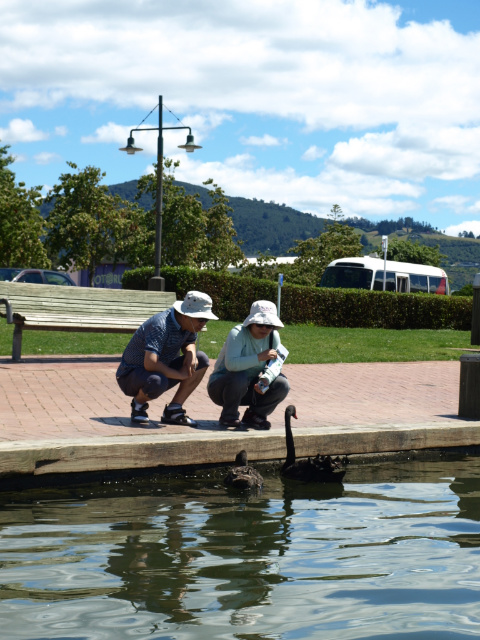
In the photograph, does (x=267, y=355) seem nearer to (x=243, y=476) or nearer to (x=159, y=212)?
(x=243, y=476)

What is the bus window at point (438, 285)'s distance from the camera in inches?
1606

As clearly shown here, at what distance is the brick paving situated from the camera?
7020 mm

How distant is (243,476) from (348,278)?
99.4 ft

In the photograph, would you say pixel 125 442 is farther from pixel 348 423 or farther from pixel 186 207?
pixel 186 207

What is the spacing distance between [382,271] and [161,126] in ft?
50.0

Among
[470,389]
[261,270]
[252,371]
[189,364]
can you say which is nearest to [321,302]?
[470,389]

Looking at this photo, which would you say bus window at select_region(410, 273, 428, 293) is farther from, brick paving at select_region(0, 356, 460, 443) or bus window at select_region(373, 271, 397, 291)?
brick paving at select_region(0, 356, 460, 443)

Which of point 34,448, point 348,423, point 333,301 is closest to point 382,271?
point 333,301

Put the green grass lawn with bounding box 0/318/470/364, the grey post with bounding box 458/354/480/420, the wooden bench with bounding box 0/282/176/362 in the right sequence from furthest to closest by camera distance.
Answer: the green grass lawn with bounding box 0/318/470/364 < the wooden bench with bounding box 0/282/176/362 < the grey post with bounding box 458/354/480/420

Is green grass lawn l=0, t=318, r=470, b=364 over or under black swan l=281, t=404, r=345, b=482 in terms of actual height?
over

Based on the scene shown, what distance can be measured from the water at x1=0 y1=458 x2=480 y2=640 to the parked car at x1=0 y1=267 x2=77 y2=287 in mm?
19333

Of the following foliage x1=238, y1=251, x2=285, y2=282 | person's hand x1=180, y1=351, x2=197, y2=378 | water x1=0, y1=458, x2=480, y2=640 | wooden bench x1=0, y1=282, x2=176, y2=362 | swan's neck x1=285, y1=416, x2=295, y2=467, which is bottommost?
water x1=0, y1=458, x2=480, y2=640

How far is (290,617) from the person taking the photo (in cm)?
365

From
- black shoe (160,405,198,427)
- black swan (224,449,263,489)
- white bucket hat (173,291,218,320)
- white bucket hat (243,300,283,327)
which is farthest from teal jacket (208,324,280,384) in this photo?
black swan (224,449,263,489)
